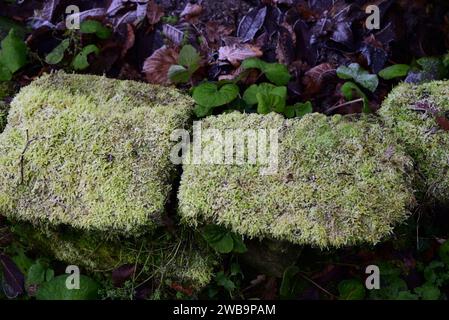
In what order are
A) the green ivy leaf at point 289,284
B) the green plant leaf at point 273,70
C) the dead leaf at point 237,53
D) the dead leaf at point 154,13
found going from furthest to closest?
the dead leaf at point 154,13 → the dead leaf at point 237,53 → the green plant leaf at point 273,70 → the green ivy leaf at point 289,284

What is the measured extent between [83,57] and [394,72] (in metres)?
1.52

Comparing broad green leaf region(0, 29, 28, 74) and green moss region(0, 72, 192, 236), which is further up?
A: broad green leaf region(0, 29, 28, 74)

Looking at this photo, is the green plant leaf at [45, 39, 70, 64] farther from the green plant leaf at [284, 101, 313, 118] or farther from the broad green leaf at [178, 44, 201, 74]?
the green plant leaf at [284, 101, 313, 118]

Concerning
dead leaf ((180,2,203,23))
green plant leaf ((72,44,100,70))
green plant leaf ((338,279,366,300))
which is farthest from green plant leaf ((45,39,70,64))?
green plant leaf ((338,279,366,300))

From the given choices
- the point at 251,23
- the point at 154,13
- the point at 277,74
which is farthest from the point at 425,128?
the point at 154,13

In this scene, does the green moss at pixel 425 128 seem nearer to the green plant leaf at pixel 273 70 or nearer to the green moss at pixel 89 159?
the green plant leaf at pixel 273 70

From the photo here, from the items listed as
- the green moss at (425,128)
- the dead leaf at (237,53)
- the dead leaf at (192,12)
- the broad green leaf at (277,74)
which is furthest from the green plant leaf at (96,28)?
the green moss at (425,128)

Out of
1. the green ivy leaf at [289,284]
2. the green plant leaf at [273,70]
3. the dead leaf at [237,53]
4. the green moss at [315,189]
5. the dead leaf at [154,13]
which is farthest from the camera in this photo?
the dead leaf at [154,13]

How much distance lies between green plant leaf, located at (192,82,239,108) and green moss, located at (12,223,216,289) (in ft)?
1.81

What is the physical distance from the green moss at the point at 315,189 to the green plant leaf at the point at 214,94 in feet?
0.95

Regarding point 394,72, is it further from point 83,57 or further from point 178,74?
point 83,57

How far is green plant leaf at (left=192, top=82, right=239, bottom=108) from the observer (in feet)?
6.82

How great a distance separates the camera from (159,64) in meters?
2.43

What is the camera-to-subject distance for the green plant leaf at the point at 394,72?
2.29 meters
